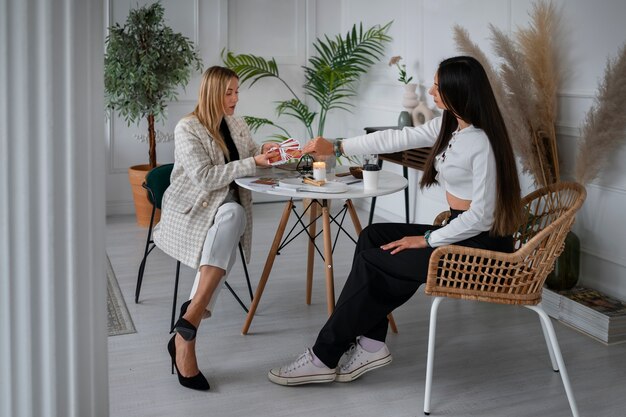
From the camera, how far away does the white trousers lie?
2961 mm

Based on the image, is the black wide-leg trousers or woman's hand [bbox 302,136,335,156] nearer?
the black wide-leg trousers

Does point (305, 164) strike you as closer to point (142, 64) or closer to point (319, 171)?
point (319, 171)

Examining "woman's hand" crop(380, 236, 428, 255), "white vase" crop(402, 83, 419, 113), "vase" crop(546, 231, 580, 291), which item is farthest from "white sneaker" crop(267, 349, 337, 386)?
"white vase" crop(402, 83, 419, 113)

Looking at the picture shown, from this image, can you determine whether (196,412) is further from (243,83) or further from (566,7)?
(243,83)

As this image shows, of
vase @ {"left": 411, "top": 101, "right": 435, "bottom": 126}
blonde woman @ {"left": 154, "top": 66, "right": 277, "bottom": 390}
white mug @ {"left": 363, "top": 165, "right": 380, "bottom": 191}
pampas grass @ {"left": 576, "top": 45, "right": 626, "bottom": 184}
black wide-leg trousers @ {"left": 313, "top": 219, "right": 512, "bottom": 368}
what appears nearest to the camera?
black wide-leg trousers @ {"left": 313, "top": 219, "right": 512, "bottom": 368}

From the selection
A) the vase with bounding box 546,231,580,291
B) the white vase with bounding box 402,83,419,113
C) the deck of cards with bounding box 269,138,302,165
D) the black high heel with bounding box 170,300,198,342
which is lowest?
the black high heel with bounding box 170,300,198,342

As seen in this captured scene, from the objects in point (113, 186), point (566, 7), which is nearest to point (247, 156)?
point (566, 7)

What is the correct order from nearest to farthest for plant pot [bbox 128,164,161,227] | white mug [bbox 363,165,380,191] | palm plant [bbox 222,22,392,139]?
white mug [bbox 363,165,380,191] < plant pot [bbox 128,164,161,227] < palm plant [bbox 222,22,392,139]

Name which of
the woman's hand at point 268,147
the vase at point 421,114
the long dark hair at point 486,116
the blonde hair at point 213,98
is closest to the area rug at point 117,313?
the blonde hair at point 213,98

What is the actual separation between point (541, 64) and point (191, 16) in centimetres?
315

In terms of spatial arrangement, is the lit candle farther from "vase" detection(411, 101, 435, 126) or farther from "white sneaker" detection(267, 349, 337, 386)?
"vase" detection(411, 101, 435, 126)

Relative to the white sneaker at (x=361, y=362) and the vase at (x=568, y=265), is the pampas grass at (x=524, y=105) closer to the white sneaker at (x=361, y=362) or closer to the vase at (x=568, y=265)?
the vase at (x=568, y=265)

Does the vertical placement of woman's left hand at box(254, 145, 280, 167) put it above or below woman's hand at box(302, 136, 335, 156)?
below

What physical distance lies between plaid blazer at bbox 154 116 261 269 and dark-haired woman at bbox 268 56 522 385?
64cm
